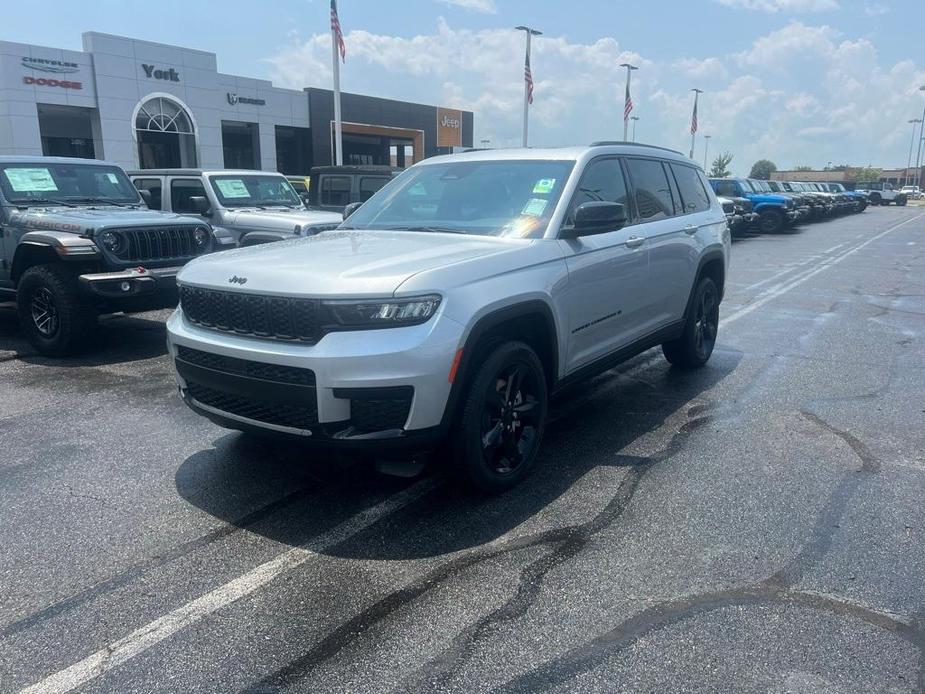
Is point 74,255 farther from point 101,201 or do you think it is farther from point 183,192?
point 183,192

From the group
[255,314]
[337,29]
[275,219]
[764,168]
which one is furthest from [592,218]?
[764,168]

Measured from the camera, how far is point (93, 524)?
152 inches

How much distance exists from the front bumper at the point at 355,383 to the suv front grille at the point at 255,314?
6 centimetres

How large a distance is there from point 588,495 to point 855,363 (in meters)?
4.51

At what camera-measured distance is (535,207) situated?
4688 millimetres

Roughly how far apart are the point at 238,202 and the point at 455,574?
8.91 meters

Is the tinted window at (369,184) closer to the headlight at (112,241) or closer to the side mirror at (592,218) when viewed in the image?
the headlight at (112,241)

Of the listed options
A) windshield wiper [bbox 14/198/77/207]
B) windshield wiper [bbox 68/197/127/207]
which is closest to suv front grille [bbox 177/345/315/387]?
windshield wiper [bbox 14/198/77/207]

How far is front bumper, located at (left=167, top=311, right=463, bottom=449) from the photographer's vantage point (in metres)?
3.50

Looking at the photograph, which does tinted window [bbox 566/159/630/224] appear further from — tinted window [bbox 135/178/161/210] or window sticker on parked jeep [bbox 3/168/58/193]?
tinted window [bbox 135/178/161/210]

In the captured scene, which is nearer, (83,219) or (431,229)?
(431,229)

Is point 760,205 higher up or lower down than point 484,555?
higher up

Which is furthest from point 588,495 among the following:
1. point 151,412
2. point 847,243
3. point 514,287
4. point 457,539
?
point 847,243

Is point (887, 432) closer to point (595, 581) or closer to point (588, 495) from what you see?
point (588, 495)
